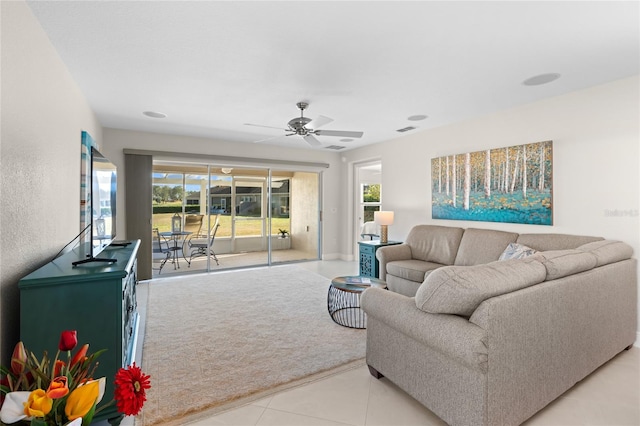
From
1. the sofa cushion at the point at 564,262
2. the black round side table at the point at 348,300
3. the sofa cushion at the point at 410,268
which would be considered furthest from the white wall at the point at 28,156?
the sofa cushion at the point at 410,268

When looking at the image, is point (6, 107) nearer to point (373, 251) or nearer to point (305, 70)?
point (305, 70)

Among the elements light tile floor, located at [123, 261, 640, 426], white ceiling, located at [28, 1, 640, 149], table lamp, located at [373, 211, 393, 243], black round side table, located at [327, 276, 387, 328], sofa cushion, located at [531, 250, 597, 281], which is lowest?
light tile floor, located at [123, 261, 640, 426]

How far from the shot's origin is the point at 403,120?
14.8 ft

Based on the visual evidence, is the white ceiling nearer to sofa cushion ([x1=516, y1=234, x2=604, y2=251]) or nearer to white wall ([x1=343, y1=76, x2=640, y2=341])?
white wall ([x1=343, y1=76, x2=640, y2=341])

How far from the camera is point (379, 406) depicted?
79.3 inches

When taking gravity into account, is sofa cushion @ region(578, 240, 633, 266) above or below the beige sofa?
above

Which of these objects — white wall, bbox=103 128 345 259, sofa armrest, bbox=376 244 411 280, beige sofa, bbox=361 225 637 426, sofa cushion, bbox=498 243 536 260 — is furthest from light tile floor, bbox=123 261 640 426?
white wall, bbox=103 128 345 259

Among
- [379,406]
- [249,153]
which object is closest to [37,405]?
[379,406]

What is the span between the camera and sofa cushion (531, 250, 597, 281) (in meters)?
1.98

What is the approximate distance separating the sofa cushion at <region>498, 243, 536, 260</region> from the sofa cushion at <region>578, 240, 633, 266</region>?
57cm

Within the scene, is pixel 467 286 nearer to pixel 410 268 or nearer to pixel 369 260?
pixel 410 268

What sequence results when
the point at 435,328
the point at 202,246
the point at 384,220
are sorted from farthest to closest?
the point at 202,246 < the point at 384,220 < the point at 435,328

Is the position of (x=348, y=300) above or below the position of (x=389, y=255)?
below

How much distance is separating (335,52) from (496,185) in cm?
279
